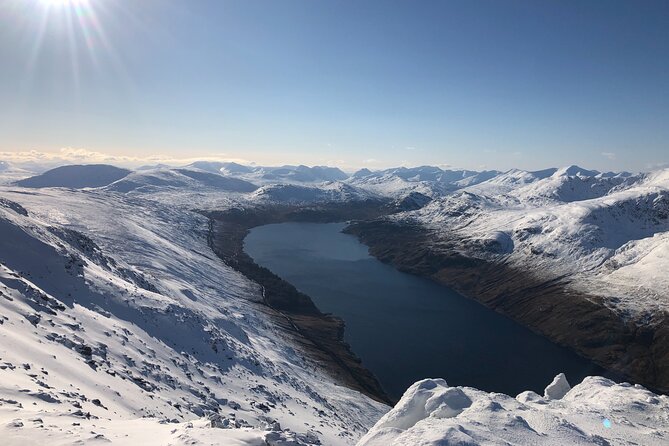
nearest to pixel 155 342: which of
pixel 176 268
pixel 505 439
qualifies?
pixel 505 439

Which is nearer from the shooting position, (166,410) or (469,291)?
(166,410)

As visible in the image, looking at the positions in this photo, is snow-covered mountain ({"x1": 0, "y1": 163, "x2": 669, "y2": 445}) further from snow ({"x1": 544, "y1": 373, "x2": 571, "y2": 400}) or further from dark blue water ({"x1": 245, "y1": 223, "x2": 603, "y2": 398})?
dark blue water ({"x1": 245, "y1": 223, "x2": 603, "y2": 398})

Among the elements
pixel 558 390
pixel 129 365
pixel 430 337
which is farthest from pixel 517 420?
pixel 430 337

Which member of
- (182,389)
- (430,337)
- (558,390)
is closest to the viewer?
(182,389)

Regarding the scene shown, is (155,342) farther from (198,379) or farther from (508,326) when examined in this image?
(508,326)

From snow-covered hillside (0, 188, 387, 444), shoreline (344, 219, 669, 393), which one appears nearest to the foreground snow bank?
snow-covered hillside (0, 188, 387, 444)

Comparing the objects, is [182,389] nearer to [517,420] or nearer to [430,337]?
[517,420]

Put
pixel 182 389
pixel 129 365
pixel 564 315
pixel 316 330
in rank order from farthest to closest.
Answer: pixel 564 315 < pixel 316 330 < pixel 182 389 < pixel 129 365
